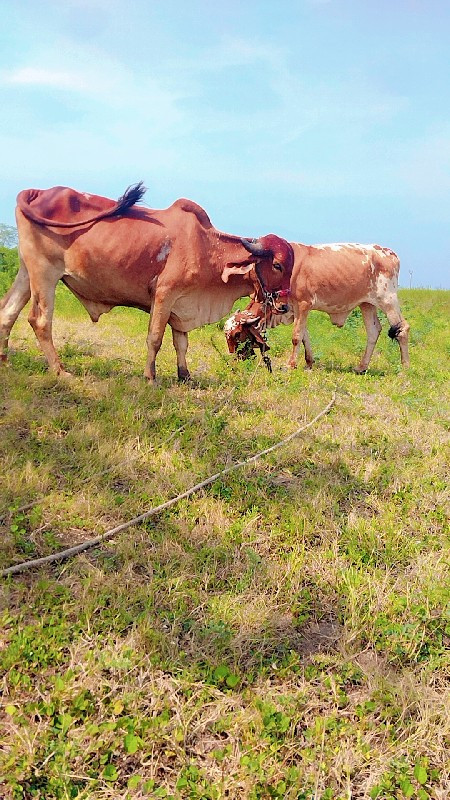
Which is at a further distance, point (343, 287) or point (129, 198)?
point (343, 287)

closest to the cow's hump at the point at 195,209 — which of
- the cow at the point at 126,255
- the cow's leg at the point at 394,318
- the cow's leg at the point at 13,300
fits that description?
the cow at the point at 126,255

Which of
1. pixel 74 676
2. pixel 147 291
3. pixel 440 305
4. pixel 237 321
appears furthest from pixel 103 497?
pixel 440 305

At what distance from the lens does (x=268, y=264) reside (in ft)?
22.8

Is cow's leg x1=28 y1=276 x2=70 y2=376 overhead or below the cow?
below

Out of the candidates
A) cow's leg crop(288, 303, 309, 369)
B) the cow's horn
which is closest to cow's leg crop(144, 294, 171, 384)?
the cow's horn

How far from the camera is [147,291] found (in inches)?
257

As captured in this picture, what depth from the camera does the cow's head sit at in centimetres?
679

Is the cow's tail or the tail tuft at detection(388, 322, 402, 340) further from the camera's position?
the tail tuft at detection(388, 322, 402, 340)

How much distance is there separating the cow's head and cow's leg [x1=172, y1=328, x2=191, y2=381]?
88 cm

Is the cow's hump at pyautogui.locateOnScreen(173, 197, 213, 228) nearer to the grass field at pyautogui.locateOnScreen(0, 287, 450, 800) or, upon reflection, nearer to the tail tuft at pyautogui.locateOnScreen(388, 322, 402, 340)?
the grass field at pyautogui.locateOnScreen(0, 287, 450, 800)

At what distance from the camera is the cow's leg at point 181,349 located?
711 cm

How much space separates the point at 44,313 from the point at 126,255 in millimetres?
1101

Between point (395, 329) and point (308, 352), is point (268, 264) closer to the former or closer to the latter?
point (308, 352)

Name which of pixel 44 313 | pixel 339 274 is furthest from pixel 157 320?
pixel 339 274
